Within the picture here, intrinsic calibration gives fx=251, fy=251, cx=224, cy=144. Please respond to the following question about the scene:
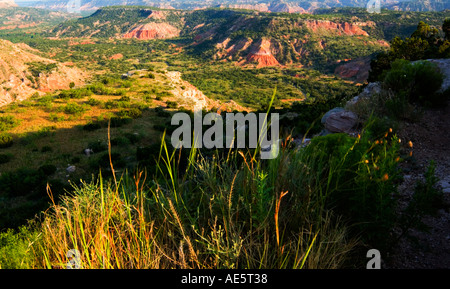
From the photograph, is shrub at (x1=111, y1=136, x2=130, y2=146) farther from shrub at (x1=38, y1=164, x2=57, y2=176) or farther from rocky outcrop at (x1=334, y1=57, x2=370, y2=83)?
rocky outcrop at (x1=334, y1=57, x2=370, y2=83)

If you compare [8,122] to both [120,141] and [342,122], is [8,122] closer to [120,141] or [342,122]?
[120,141]

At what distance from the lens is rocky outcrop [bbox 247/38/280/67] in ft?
364

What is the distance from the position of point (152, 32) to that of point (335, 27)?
125266mm

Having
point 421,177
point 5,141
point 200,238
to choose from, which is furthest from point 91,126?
point 421,177

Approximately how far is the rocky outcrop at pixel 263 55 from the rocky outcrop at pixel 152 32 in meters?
97.8

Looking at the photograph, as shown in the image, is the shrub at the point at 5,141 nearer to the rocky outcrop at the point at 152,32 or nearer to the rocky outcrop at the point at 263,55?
the rocky outcrop at the point at 263,55

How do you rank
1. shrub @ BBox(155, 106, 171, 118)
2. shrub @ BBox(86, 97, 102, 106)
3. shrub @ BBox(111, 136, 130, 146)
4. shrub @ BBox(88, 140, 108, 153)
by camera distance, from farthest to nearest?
shrub @ BBox(86, 97, 102, 106), shrub @ BBox(155, 106, 171, 118), shrub @ BBox(111, 136, 130, 146), shrub @ BBox(88, 140, 108, 153)

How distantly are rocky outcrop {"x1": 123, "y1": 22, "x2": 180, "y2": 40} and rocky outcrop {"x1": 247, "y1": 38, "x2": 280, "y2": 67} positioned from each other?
97.8m

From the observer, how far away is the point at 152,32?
604ft

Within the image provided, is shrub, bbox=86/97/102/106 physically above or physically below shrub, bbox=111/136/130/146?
above

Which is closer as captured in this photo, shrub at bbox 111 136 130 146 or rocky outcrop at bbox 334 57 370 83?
shrub at bbox 111 136 130 146

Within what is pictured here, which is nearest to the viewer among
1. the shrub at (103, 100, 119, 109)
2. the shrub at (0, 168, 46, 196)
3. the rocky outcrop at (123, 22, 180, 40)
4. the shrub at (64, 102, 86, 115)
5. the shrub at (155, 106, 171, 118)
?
the shrub at (0, 168, 46, 196)

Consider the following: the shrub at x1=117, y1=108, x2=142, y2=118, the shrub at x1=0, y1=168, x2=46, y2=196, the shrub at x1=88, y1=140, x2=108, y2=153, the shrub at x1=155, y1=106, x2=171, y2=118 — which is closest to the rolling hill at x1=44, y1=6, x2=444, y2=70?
the shrub at x1=155, y1=106, x2=171, y2=118
